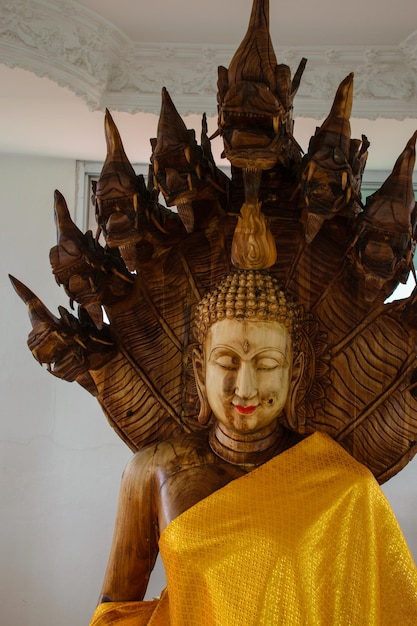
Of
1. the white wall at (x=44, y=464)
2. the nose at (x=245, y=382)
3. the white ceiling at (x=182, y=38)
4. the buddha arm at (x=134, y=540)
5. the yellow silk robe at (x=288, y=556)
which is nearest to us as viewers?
the yellow silk robe at (x=288, y=556)

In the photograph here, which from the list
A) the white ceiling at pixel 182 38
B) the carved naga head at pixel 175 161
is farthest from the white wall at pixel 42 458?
the carved naga head at pixel 175 161

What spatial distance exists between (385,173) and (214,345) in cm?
162

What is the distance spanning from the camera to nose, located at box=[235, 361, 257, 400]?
5.45ft

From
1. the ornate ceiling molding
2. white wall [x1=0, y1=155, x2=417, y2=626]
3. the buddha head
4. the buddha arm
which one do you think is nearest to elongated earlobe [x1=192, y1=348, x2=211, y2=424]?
the buddha head

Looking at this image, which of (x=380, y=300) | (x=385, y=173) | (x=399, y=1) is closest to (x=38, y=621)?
(x=380, y=300)

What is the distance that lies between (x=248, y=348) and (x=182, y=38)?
121 cm

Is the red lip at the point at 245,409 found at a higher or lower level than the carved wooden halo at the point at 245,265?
lower

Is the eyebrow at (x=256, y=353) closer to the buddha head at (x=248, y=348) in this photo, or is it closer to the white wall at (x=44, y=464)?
the buddha head at (x=248, y=348)

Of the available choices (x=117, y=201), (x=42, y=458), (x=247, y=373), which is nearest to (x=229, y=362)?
(x=247, y=373)

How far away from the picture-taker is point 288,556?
157 cm

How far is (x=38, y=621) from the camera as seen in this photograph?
2.91 m

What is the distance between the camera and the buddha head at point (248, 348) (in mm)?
1690

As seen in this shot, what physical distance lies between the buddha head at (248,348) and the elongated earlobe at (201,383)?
4cm

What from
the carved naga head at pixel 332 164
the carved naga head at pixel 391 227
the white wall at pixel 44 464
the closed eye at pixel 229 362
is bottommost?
the white wall at pixel 44 464
